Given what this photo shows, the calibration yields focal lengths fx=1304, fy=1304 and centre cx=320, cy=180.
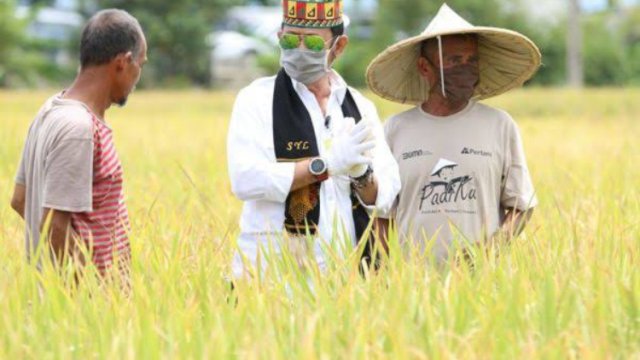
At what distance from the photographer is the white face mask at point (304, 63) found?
10.1 feet

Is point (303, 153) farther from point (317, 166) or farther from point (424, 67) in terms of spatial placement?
point (424, 67)

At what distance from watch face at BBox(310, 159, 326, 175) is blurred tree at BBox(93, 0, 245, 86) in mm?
35596

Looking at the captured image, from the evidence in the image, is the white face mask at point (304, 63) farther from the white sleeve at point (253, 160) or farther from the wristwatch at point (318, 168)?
the wristwatch at point (318, 168)

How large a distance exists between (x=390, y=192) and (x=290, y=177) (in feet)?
0.93

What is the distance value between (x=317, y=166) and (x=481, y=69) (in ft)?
2.69

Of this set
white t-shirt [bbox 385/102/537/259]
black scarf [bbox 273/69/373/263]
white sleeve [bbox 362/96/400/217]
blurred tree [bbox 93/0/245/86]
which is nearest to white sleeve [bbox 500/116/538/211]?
white t-shirt [bbox 385/102/537/259]

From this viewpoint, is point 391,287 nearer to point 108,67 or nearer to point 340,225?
point 340,225

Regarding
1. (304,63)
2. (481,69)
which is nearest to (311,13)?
(304,63)

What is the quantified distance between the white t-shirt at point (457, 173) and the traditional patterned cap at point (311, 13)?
415 millimetres

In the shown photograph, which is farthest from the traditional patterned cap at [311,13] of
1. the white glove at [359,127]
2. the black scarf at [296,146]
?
the white glove at [359,127]

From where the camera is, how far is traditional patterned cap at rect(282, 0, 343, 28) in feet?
10.1

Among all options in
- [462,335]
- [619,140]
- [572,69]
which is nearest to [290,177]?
[462,335]

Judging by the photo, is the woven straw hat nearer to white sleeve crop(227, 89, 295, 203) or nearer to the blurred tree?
white sleeve crop(227, 89, 295, 203)

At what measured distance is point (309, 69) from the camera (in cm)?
312
